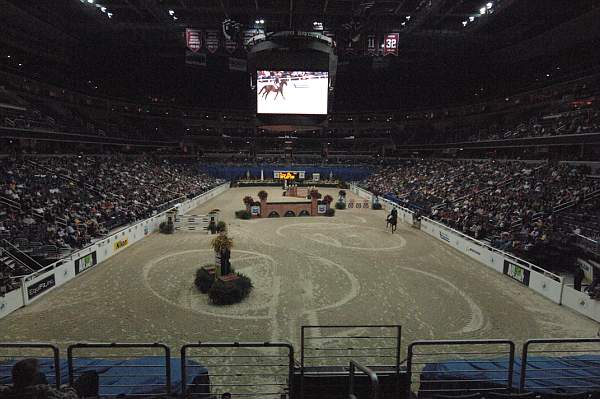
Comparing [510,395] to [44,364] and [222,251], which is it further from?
[222,251]

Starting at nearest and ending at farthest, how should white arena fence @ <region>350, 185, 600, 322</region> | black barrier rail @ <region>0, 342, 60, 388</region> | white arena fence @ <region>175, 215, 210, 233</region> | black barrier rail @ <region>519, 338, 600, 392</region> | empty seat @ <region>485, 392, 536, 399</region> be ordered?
1. black barrier rail @ <region>0, 342, 60, 388</region>
2. empty seat @ <region>485, 392, 536, 399</region>
3. black barrier rail @ <region>519, 338, 600, 392</region>
4. white arena fence @ <region>350, 185, 600, 322</region>
5. white arena fence @ <region>175, 215, 210, 233</region>

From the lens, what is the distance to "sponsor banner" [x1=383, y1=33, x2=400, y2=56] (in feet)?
92.6

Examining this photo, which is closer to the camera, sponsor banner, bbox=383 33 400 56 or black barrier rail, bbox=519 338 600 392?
black barrier rail, bbox=519 338 600 392

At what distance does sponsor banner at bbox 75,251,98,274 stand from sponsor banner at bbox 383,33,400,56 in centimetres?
2628

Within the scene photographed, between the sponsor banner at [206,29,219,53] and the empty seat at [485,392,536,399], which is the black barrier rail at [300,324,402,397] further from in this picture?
the sponsor banner at [206,29,219,53]

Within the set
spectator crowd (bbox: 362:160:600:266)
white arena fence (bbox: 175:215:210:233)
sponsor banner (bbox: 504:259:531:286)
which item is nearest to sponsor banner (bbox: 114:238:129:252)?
white arena fence (bbox: 175:215:210:233)

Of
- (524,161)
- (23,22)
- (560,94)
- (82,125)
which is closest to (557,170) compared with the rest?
(524,161)

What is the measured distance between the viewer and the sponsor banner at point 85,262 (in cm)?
1427

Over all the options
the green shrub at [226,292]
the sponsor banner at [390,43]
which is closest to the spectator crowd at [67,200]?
the green shrub at [226,292]

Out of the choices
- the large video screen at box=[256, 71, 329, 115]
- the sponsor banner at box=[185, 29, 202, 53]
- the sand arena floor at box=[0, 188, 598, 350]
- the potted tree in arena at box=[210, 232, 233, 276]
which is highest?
the sponsor banner at box=[185, 29, 202, 53]

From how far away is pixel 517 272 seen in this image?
14.4 metres

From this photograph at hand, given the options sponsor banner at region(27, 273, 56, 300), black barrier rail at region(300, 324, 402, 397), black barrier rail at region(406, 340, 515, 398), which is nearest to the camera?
black barrier rail at region(406, 340, 515, 398)

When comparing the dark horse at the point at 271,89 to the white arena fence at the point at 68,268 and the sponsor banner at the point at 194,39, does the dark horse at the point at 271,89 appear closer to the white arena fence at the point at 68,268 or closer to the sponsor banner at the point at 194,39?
the sponsor banner at the point at 194,39

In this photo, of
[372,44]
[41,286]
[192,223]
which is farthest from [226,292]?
[372,44]
